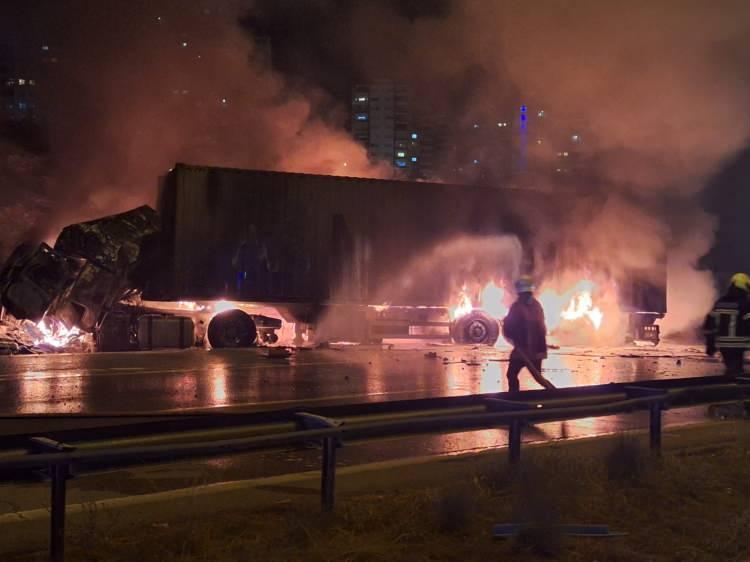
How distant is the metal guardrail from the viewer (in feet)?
11.6

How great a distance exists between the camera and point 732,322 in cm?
923

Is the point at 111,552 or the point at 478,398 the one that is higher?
the point at 478,398

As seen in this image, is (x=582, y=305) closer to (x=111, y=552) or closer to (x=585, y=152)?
(x=585, y=152)

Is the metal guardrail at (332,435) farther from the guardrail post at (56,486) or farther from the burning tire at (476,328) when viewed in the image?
the burning tire at (476,328)

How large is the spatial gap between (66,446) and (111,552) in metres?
0.65

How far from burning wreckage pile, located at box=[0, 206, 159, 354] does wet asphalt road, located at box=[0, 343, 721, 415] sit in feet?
4.41

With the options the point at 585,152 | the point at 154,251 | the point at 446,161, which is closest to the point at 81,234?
the point at 154,251

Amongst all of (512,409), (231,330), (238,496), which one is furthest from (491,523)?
(231,330)

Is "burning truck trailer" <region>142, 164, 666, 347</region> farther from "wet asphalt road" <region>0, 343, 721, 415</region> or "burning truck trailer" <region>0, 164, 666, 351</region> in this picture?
"wet asphalt road" <region>0, 343, 721, 415</region>

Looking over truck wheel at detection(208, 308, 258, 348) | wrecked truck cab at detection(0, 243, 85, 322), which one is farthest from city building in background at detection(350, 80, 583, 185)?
wrecked truck cab at detection(0, 243, 85, 322)

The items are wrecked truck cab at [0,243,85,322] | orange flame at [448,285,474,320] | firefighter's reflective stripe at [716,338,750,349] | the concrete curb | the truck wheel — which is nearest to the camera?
the concrete curb

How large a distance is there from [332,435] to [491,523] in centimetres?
108

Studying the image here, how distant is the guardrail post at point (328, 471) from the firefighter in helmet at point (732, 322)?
6194 millimetres

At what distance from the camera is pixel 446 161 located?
29547mm
